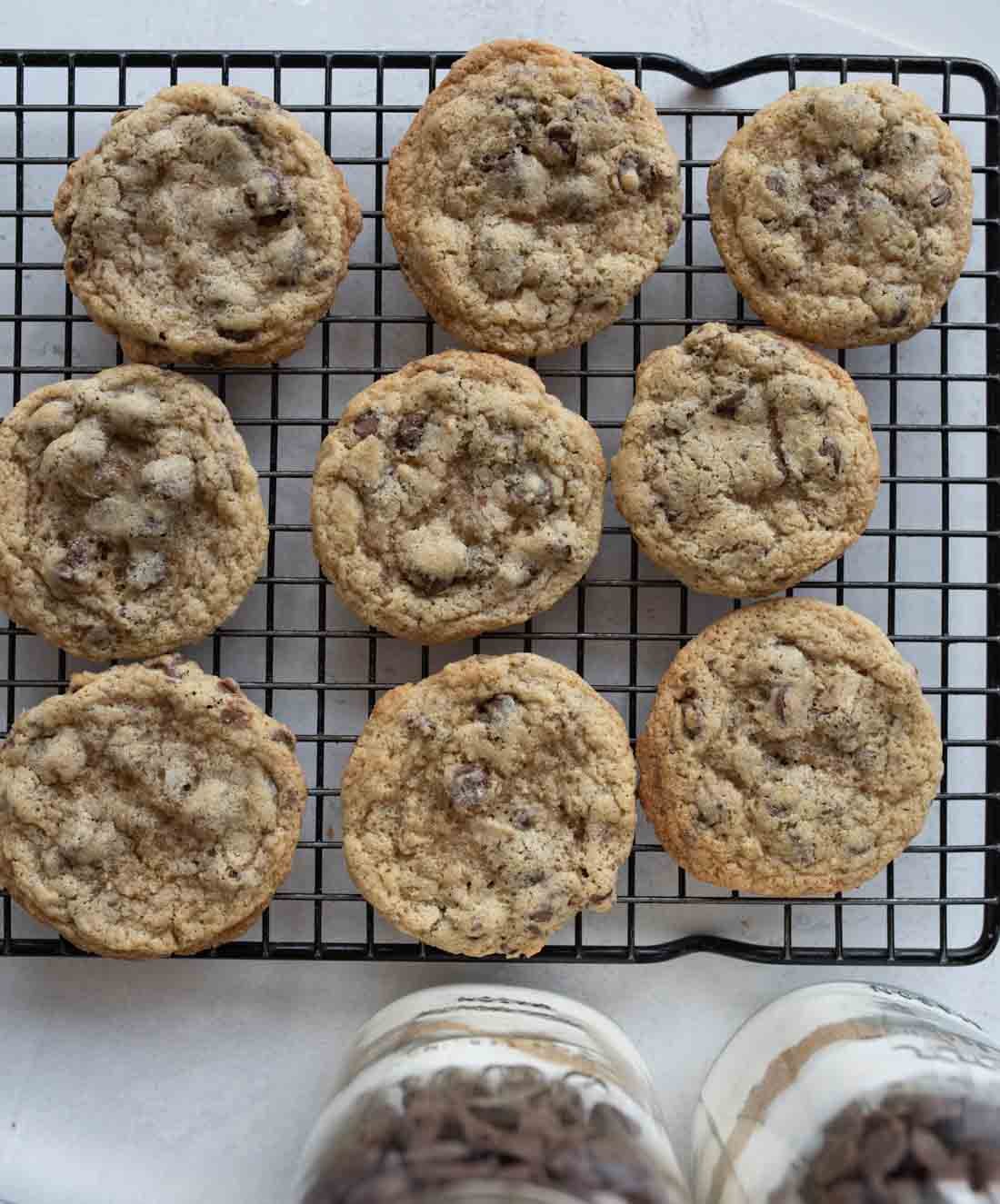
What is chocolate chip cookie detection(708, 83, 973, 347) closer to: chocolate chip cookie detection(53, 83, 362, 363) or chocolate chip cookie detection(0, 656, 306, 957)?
chocolate chip cookie detection(53, 83, 362, 363)

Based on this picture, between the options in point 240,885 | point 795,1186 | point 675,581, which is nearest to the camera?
point 795,1186

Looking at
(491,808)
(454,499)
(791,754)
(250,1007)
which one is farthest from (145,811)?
(791,754)

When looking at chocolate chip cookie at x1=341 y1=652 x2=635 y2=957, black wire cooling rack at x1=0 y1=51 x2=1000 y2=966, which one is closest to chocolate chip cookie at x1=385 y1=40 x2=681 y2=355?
black wire cooling rack at x1=0 y1=51 x2=1000 y2=966

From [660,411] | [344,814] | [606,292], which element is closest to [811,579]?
[660,411]

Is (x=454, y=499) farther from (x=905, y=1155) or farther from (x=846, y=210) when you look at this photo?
(x=905, y=1155)

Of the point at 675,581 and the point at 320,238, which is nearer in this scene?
the point at 320,238

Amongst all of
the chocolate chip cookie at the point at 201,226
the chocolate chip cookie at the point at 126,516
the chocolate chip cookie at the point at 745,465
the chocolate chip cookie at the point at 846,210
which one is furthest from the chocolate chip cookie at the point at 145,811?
the chocolate chip cookie at the point at 846,210

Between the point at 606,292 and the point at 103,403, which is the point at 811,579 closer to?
the point at 606,292

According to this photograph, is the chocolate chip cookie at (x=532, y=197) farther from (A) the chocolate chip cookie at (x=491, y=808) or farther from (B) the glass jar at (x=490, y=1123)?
(B) the glass jar at (x=490, y=1123)
